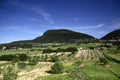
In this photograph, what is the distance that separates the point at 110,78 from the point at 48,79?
705 inches

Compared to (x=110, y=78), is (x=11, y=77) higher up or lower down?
higher up

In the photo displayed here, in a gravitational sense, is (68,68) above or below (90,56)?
below

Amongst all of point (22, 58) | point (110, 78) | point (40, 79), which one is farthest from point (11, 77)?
point (22, 58)

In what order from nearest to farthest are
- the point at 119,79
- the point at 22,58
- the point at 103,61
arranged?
1. the point at 119,79
2. the point at 103,61
3. the point at 22,58

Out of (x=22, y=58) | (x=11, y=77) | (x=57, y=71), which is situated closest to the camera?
(x=11, y=77)

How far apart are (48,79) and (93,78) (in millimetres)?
13101

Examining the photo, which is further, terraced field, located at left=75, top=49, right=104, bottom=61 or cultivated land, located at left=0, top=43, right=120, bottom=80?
terraced field, located at left=75, top=49, right=104, bottom=61

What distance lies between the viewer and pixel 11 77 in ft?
129

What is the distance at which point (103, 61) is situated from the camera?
75.0 metres

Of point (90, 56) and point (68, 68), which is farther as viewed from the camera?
point (90, 56)

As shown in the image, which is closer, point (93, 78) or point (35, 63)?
point (93, 78)

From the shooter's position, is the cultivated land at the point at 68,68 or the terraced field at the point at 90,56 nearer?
the cultivated land at the point at 68,68

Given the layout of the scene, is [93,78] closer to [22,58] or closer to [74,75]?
[74,75]

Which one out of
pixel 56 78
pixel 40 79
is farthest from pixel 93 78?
pixel 40 79
